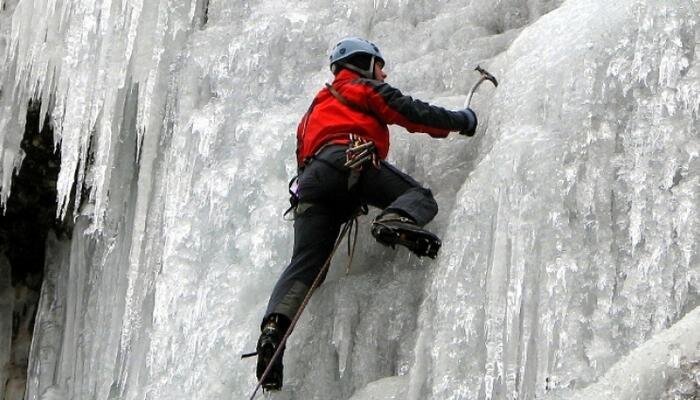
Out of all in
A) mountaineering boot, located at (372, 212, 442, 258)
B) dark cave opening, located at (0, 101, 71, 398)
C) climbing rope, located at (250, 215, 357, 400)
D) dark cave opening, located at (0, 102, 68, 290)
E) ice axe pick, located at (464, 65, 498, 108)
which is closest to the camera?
mountaineering boot, located at (372, 212, 442, 258)

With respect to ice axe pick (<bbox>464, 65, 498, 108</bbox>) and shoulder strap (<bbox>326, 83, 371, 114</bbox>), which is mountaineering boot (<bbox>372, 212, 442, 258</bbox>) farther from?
ice axe pick (<bbox>464, 65, 498, 108</bbox>)

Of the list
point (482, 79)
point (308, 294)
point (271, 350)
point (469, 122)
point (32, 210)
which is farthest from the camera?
point (32, 210)

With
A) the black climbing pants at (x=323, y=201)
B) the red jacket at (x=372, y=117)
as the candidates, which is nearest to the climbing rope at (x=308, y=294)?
the black climbing pants at (x=323, y=201)

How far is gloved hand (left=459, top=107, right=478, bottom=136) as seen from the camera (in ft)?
16.1

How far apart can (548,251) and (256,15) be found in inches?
111

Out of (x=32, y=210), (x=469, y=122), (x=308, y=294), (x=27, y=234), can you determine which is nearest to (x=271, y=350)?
(x=308, y=294)

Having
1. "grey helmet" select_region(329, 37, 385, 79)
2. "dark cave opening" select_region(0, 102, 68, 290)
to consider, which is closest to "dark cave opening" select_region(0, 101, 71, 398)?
"dark cave opening" select_region(0, 102, 68, 290)

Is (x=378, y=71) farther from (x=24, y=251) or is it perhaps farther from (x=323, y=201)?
(x=24, y=251)

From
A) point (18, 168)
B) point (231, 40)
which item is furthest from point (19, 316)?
point (231, 40)

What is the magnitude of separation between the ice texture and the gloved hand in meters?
0.07

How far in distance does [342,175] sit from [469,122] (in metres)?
0.57

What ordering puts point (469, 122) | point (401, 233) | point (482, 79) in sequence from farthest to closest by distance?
point (482, 79), point (469, 122), point (401, 233)

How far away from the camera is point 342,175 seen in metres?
4.84

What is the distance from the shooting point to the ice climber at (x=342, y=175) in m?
4.74
